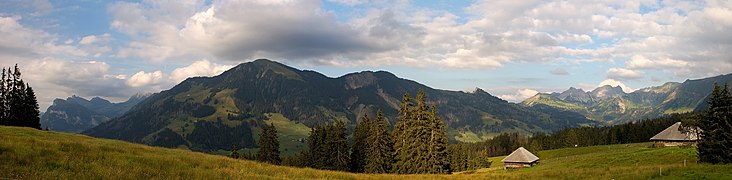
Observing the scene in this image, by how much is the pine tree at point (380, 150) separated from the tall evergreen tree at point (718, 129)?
39.5m

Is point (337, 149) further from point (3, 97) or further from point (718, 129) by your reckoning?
point (3, 97)

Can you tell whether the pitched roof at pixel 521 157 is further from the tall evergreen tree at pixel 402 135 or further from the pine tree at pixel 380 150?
the tall evergreen tree at pixel 402 135

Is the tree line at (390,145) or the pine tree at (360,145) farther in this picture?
the pine tree at (360,145)

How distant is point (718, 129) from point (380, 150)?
1654 inches

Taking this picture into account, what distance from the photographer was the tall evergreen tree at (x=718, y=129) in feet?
138

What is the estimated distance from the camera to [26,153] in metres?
19.9

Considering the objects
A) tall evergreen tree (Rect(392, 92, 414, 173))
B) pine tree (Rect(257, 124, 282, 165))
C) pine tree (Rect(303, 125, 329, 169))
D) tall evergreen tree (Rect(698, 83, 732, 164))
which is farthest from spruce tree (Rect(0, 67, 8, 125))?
tall evergreen tree (Rect(698, 83, 732, 164))

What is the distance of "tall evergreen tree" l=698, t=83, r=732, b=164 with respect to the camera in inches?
1656

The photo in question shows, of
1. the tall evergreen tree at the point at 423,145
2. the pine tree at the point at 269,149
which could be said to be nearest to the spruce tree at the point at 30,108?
the pine tree at the point at 269,149

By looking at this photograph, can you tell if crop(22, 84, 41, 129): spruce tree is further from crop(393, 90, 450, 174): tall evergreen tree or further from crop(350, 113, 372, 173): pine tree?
crop(393, 90, 450, 174): tall evergreen tree

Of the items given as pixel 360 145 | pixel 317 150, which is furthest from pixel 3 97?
pixel 360 145

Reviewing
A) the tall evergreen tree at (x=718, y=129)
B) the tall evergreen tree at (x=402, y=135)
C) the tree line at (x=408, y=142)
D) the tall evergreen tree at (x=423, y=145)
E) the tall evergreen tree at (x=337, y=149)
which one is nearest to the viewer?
the tall evergreen tree at (x=718, y=129)

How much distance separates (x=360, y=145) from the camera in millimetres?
77438

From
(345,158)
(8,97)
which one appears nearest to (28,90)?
(8,97)
